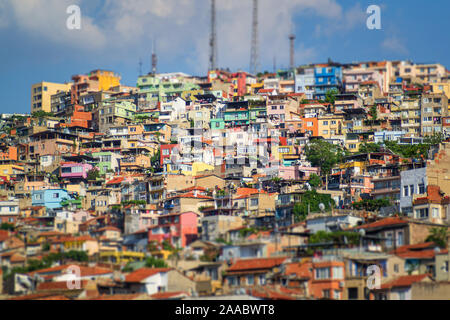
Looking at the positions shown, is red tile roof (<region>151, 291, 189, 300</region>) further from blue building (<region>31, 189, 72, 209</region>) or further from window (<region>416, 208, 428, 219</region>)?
blue building (<region>31, 189, 72, 209</region>)

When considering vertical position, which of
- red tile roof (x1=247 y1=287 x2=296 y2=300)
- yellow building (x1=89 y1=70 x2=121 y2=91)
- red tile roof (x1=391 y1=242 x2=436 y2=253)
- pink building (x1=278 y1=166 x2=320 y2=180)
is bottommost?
red tile roof (x1=247 y1=287 x2=296 y2=300)

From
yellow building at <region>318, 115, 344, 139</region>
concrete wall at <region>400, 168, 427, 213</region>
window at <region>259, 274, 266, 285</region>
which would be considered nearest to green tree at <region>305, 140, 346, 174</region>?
yellow building at <region>318, 115, 344, 139</region>

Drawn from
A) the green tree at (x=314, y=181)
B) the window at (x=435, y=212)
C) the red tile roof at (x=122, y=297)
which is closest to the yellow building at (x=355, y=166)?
the green tree at (x=314, y=181)

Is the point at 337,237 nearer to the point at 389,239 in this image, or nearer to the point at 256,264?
the point at 389,239

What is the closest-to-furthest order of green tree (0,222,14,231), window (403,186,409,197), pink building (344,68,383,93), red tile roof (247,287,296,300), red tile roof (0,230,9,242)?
red tile roof (247,287,296,300) → red tile roof (0,230,9,242) → green tree (0,222,14,231) → window (403,186,409,197) → pink building (344,68,383,93)

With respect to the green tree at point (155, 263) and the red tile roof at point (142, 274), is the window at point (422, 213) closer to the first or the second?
the green tree at point (155, 263)

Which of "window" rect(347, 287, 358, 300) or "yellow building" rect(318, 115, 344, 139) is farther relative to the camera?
"yellow building" rect(318, 115, 344, 139)
